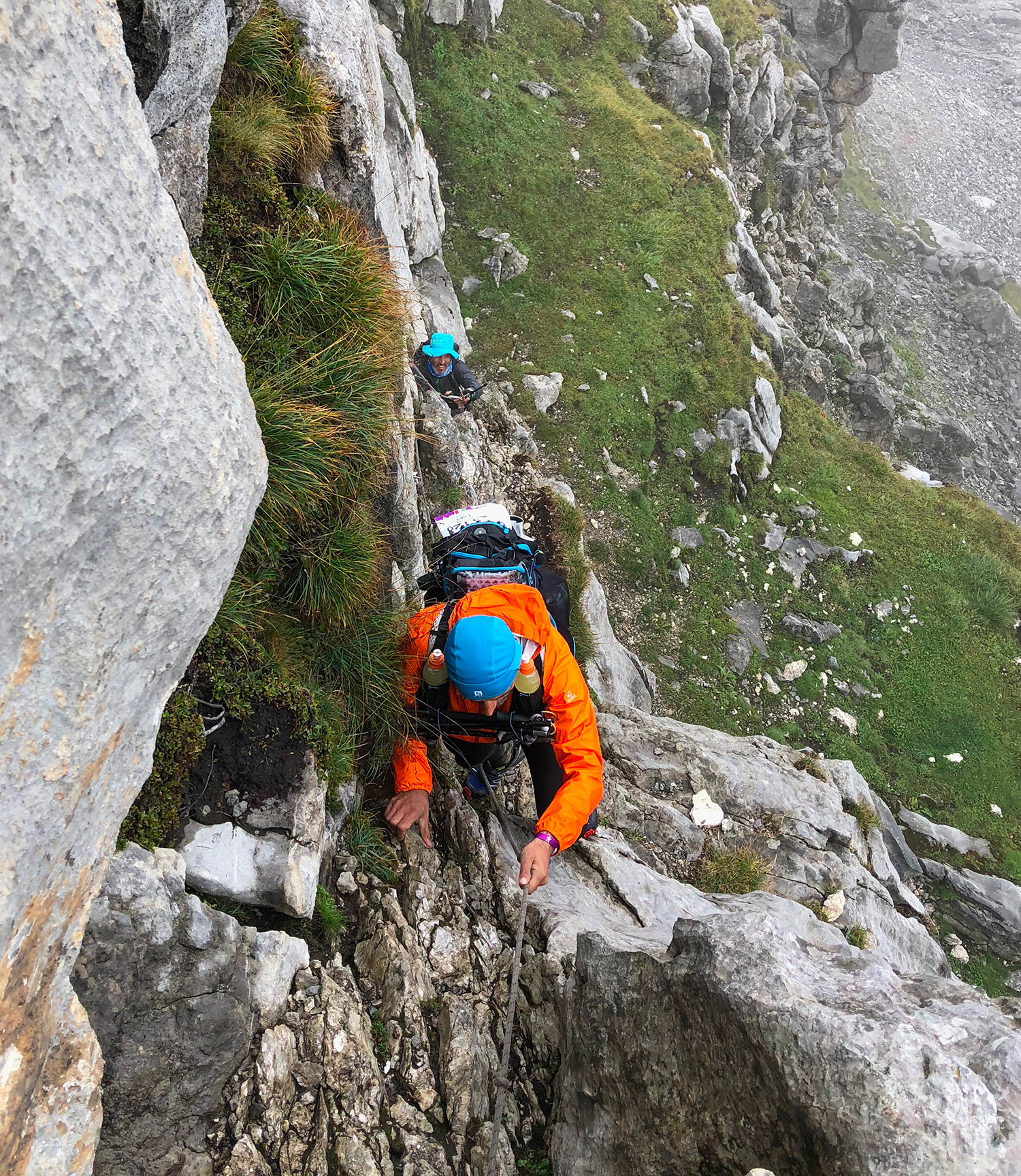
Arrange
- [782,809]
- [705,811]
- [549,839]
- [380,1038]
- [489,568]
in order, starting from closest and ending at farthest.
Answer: [380,1038]
[549,839]
[489,568]
[705,811]
[782,809]

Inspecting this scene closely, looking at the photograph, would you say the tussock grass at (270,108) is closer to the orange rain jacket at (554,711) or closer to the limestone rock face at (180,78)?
the limestone rock face at (180,78)

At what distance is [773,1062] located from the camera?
13.3 ft

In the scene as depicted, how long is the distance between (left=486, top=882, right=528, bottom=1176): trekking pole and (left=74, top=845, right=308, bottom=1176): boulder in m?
1.60

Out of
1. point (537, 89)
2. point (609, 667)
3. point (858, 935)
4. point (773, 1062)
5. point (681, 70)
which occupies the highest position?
point (681, 70)

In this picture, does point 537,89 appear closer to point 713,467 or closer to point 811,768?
point 713,467

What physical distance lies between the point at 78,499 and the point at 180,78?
14.9 ft

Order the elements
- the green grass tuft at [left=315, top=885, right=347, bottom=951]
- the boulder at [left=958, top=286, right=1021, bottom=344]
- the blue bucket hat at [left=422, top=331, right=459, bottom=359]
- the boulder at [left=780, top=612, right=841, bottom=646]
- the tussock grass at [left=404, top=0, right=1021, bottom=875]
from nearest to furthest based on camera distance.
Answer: the green grass tuft at [left=315, top=885, right=347, bottom=951]
the blue bucket hat at [left=422, top=331, right=459, bottom=359]
the tussock grass at [left=404, top=0, right=1021, bottom=875]
the boulder at [left=780, top=612, right=841, bottom=646]
the boulder at [left=958, top=286, right=1021, bottom=344]

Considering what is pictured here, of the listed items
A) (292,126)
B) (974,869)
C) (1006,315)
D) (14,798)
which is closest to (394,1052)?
(14,798)

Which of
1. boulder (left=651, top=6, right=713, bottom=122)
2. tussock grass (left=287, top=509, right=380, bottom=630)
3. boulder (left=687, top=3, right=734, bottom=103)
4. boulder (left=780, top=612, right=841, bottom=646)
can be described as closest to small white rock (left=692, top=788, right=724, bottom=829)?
tussock grass (left=287, top=509, right=380, bottom=630)

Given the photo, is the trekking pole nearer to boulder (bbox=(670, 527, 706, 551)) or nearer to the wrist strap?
the wrist strap

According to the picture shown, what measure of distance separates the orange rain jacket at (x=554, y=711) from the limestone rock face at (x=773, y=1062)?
1.38 metres

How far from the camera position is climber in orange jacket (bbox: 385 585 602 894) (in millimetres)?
5969

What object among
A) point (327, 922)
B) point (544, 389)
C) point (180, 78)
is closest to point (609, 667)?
point (544, 389)

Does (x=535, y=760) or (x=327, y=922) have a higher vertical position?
(x=327, y=922)
